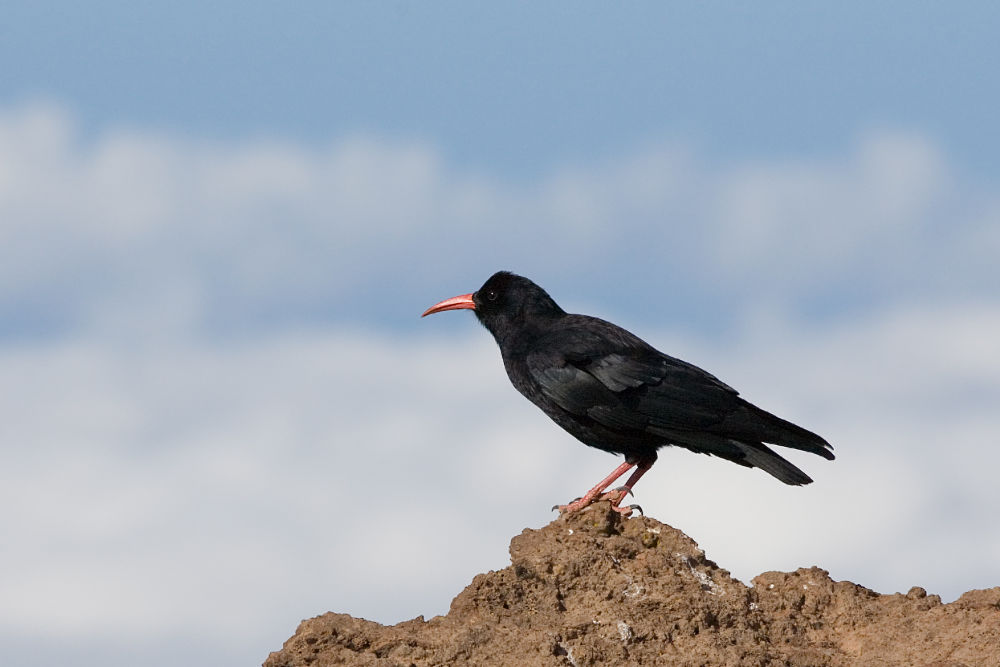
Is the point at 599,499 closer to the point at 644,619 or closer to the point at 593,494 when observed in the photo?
the point at 593,494

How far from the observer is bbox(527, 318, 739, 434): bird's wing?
374 inches

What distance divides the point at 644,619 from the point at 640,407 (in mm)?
2834

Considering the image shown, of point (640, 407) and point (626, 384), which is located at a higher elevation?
point (626, 384)

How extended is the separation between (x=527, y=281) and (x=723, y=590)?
13.8 feet

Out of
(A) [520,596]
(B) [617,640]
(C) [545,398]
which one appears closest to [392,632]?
(A) [520,596]

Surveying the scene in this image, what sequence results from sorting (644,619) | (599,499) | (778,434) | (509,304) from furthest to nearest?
(509,304), (778,434), (599,499), (644,619)

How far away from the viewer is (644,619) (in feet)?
22.7

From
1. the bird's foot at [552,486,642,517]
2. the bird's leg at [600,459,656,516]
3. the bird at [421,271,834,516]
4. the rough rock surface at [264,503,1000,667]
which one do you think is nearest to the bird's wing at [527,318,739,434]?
the bird at [421,271,834,516]

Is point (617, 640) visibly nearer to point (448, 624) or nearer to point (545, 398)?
point (448, 624)

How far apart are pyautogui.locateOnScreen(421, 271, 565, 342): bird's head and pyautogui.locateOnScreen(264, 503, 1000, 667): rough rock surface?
2991 millimetres

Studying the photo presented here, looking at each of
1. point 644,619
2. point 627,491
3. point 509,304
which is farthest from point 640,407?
point 644,619

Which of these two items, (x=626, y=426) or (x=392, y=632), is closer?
(x=392, y=632)

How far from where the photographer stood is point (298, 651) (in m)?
6.70

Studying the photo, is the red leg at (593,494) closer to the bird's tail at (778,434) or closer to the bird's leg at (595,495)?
the bird's leg at (595,495)
